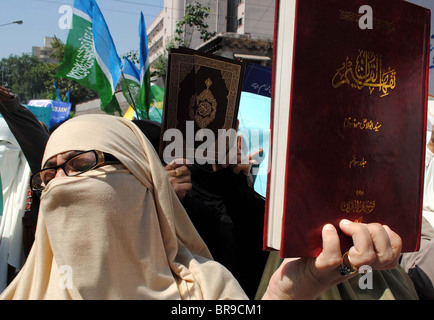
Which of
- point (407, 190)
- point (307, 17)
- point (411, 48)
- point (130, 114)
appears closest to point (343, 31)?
point (307, 17)

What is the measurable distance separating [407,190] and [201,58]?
928 mm

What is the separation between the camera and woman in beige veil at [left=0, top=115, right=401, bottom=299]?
1.09 metres

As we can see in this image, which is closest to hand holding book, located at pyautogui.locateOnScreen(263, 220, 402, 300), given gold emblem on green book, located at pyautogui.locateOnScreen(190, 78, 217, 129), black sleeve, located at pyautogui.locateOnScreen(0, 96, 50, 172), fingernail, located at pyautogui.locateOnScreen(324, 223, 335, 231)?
fingernail, located at pyautogui.locateOnScreen(324, 223, 335, 231)

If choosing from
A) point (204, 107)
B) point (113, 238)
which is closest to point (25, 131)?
point (204, 107)

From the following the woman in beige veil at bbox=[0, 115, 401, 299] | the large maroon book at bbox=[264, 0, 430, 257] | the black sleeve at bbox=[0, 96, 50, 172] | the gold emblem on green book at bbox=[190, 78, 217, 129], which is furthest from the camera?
the black sleeve at bbox=[0, 96, 50, 172]

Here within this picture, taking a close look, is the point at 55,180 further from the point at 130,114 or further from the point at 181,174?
the point at 130,114

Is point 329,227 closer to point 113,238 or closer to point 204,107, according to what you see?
point 113,238

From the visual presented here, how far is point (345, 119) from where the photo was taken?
82 cm

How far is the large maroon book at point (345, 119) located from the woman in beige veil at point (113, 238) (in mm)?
219

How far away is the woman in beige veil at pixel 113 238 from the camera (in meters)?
1.09

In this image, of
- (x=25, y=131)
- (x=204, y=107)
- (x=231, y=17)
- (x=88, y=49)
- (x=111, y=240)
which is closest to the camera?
(x=111, y=240)

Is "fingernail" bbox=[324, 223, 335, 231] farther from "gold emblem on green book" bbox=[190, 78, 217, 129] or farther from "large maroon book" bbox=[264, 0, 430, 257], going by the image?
"gold emblem on green book" bbox=[190, 78, 217, 129]

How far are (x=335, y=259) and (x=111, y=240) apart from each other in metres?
0.64

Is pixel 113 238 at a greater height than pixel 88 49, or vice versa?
pixel 88 49
